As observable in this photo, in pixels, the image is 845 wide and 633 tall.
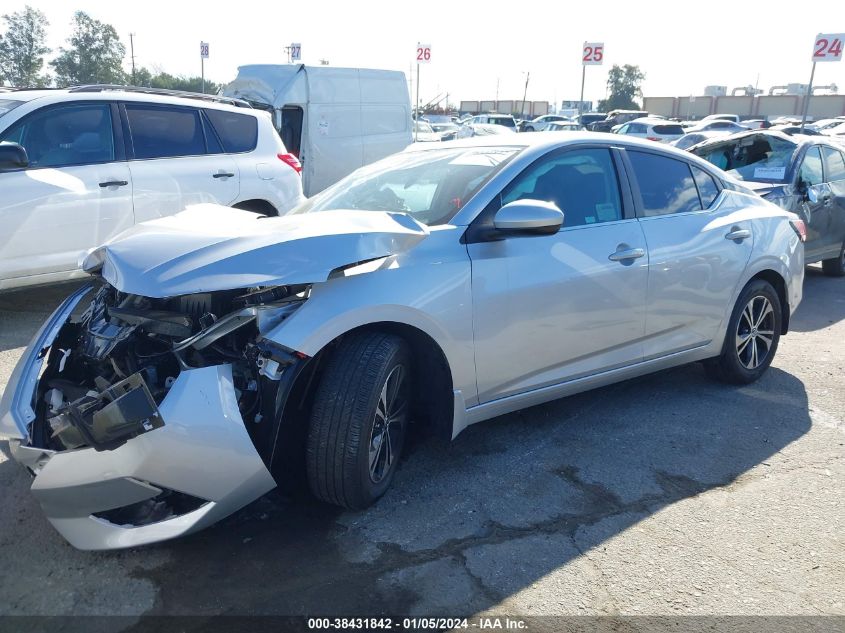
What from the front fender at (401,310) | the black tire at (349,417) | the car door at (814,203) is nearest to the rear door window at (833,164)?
the car door at (814,203)

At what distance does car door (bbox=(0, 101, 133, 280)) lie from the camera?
5.52 metres

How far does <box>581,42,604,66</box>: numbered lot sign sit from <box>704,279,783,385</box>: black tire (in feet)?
42.5

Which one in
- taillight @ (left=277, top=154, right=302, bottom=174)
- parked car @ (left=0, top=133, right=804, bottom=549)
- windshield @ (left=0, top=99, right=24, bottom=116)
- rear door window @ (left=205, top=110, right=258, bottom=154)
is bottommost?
parked car @ (left=0, top=133, right=804, bottom=549)

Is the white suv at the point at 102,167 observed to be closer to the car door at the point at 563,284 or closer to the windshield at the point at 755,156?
the car door at the point at 563,284

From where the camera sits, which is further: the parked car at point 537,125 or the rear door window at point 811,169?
the parked car at point 537,125

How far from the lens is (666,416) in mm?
4398

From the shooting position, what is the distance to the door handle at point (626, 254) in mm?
3854

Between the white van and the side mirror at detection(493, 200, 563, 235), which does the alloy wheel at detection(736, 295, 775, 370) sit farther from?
the white van

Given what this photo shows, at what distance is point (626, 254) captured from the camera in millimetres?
3910

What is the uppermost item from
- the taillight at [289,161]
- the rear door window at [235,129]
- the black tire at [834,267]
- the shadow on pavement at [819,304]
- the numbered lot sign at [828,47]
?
the numbered lot sign at [828,47]

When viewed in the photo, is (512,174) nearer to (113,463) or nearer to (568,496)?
(568,496)

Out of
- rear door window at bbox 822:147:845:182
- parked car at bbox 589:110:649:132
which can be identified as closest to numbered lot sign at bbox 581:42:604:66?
rear door window at bbox 822:147:845:182

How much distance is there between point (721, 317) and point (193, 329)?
10.8 ft

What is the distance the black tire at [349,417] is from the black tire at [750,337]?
271 centimetres
